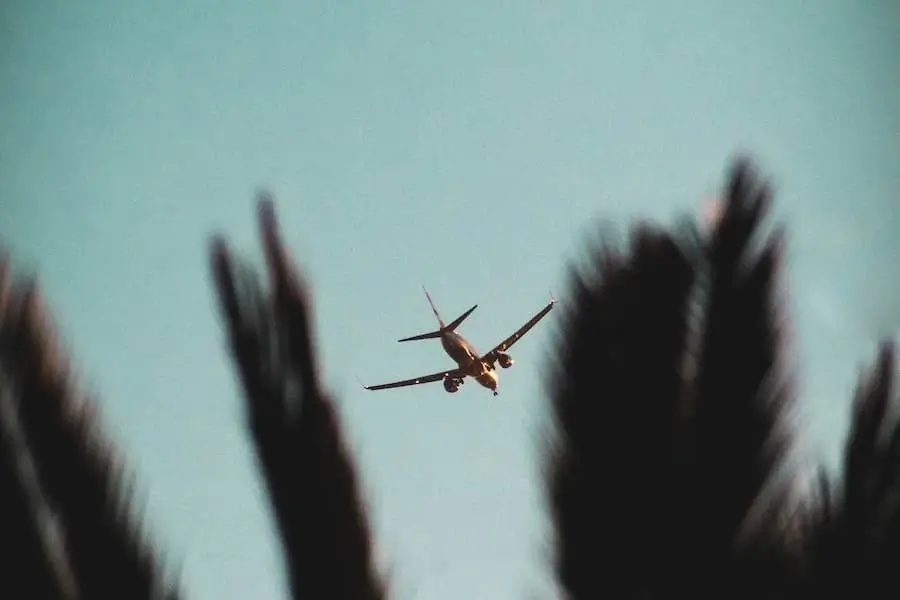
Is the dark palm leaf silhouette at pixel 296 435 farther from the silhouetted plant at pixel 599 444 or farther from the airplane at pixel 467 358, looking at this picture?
the airplane at pixel 467 358

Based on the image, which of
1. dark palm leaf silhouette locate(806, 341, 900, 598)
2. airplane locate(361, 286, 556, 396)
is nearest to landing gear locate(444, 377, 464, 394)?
airplane locate(361, 286, 556, 396)

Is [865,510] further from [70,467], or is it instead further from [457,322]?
[457,322]

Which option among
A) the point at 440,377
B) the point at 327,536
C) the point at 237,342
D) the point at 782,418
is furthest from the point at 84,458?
the point at 440,377

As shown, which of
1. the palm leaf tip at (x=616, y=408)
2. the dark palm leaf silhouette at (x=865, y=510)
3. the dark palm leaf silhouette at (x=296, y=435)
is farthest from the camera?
the dark palm leaf silhouette at (x=865, y=510)

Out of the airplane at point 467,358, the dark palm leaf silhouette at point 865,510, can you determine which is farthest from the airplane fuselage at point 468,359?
the dark palm leaf silhouette at point 865,510

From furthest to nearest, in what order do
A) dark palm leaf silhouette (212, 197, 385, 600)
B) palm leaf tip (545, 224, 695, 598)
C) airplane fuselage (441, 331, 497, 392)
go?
airplane fuselage (441, 331, 497, 392) → dark palm leaf silhouette (212, 197, 385, 600) → palm leaf tip (545, 224, 695, 598)

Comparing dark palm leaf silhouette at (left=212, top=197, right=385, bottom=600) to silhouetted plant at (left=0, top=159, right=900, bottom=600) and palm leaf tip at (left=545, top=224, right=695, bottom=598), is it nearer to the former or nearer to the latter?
silhouetted plant at (left=0, top=159, right=900, bottom=600)

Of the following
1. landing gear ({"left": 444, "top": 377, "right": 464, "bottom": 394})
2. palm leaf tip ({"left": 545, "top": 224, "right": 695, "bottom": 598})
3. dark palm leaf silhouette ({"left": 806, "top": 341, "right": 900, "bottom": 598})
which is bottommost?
dark palm leaf silhouette ({"left": 806, "top": 341, "right": 900, "bottom": 598})

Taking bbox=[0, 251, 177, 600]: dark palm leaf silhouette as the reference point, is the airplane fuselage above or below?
above
